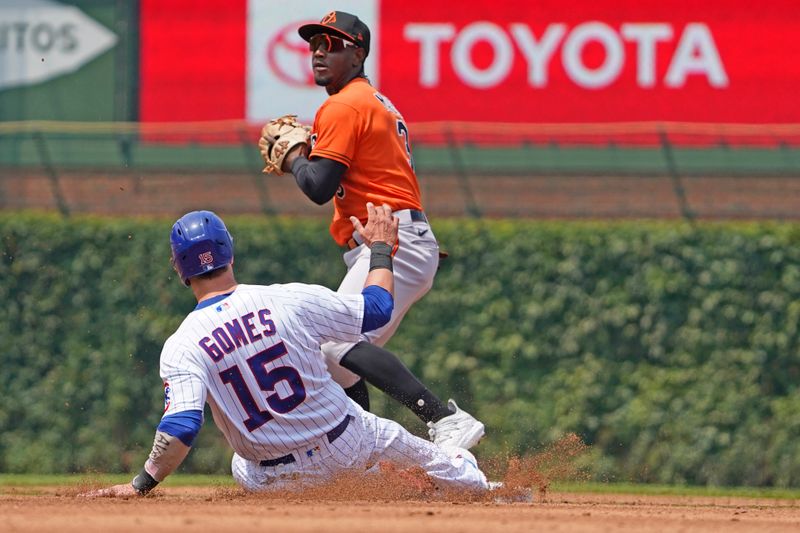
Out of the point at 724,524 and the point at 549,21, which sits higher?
the point at 549,21

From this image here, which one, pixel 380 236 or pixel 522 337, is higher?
pixel 380 236

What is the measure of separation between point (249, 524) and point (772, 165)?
23.7 feet

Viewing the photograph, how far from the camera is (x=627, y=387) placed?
370 inches

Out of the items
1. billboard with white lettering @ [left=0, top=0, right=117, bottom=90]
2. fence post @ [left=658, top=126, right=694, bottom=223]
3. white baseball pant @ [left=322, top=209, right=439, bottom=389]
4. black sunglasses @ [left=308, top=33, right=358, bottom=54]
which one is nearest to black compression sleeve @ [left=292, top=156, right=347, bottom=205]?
white baseball pant @ [left=322, top=209, right=439, bottom=389]

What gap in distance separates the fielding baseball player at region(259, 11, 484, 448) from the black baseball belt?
0.36 metres

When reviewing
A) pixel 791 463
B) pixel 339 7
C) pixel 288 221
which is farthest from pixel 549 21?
pixel 791 463

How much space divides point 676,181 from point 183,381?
6061 millimetres

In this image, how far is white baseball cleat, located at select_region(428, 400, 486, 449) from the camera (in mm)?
5613

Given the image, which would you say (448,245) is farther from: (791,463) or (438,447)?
(438,447)

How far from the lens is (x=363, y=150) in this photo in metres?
5.70

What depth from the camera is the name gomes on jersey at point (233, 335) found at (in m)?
4.84

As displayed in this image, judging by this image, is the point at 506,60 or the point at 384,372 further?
the point at 506,60

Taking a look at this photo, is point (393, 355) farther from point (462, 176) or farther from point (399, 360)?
point (462, 176)

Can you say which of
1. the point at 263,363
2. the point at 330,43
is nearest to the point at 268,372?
the point at 263,363
